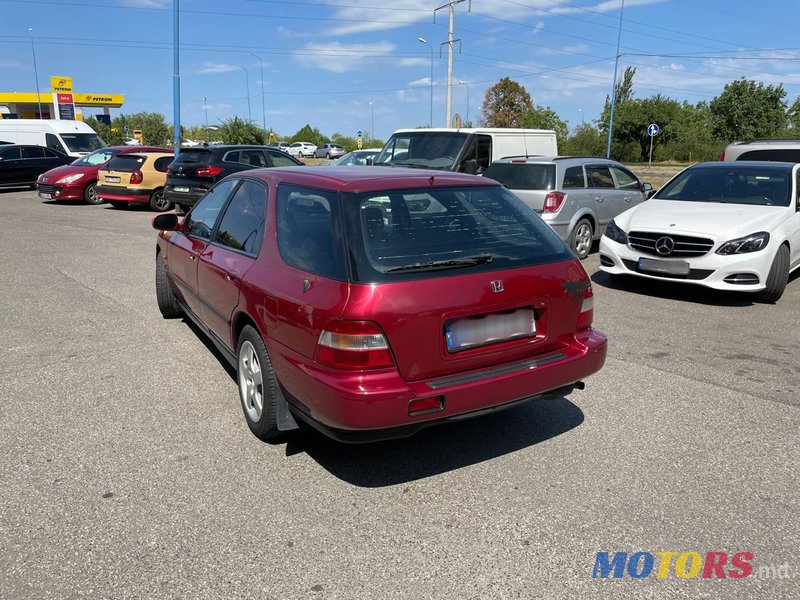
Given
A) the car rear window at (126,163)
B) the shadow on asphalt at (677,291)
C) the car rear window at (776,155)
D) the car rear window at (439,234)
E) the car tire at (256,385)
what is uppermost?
the car rear window at (776,155)

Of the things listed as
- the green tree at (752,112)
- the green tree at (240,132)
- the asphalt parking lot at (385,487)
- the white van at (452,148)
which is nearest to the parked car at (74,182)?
the white van at (452,148)

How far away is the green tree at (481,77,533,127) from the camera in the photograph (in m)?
62.2

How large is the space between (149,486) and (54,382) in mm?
1897

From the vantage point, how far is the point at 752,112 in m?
55.5

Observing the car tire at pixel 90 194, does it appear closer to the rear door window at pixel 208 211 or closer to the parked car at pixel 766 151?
the rear door window at pixel 208 211

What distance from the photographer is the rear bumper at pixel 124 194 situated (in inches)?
631

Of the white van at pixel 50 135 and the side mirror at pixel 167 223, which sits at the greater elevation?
the white van at pixel 50 135

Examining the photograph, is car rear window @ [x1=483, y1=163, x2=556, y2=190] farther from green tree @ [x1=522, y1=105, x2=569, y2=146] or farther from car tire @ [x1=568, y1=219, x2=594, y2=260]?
green tree @ [x1=522, y1=105, x2=569, y2=146]

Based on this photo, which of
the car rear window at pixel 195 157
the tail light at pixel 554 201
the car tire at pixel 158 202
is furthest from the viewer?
the car tire at pixel 158 202

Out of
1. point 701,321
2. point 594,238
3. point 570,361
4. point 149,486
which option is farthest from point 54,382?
point 594,238

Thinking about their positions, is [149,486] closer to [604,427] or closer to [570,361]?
[570,361]

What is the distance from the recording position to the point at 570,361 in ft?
11.5

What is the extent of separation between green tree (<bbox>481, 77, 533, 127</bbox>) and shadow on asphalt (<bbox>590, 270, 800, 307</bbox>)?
56194 mm

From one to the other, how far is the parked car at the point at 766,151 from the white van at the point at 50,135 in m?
21.2
